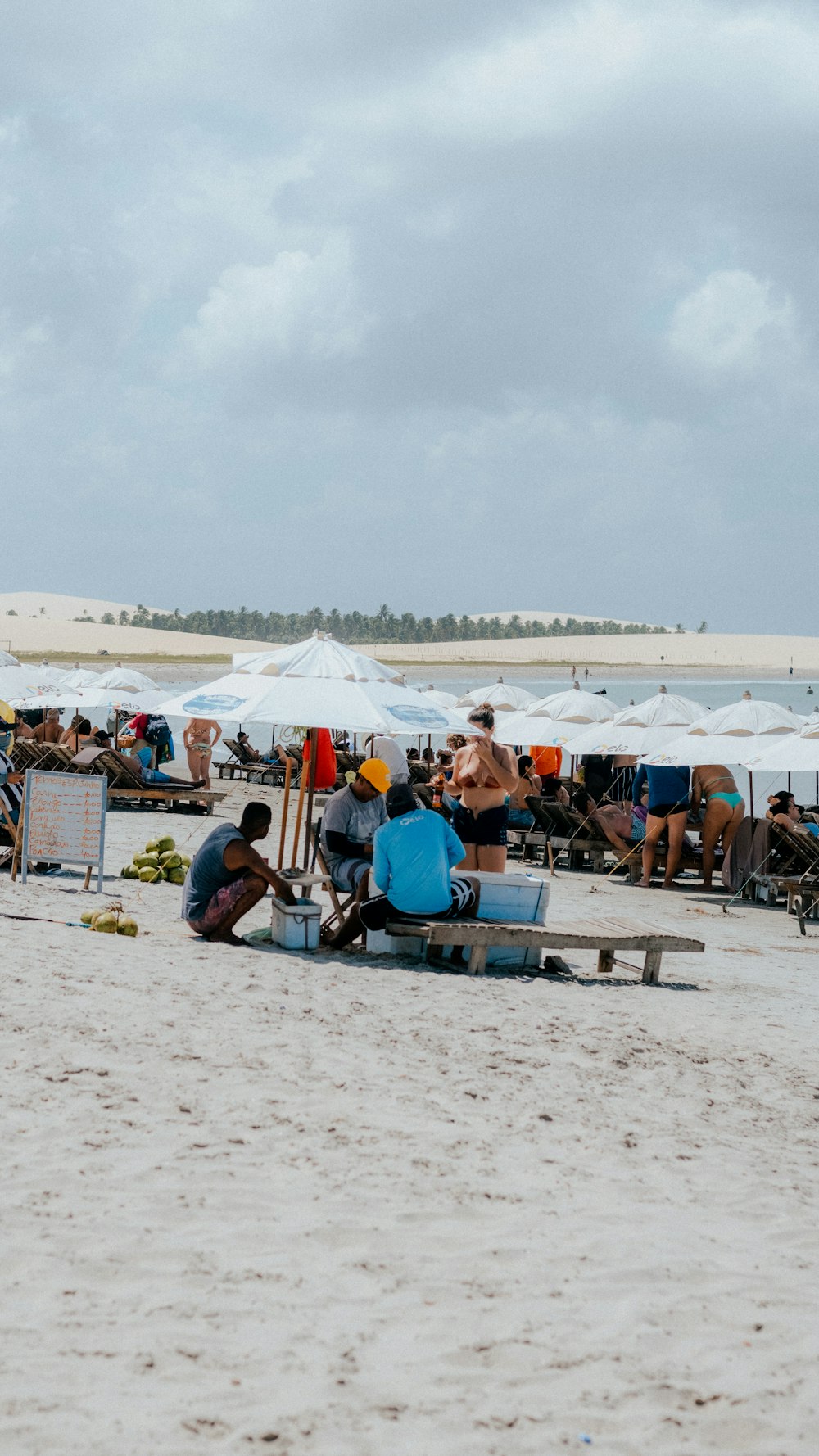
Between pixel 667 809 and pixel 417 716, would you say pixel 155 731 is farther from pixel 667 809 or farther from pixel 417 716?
pixel 417 716

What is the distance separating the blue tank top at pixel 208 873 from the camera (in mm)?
7758

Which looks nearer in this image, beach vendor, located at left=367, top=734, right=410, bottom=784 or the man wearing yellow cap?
beach vendor, located at left=367, top=734, right=410, bottom=784

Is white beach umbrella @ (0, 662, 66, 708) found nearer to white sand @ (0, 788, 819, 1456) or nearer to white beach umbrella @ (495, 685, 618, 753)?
white beach umbrella @ (495, 685, 618, 753)

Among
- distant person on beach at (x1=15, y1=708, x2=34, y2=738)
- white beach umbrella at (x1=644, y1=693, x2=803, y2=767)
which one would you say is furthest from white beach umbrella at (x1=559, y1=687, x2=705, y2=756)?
distant person on beach at (x1=15, y1=708, x2=34, y2=738)

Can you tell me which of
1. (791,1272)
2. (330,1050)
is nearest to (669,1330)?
(791,1272)

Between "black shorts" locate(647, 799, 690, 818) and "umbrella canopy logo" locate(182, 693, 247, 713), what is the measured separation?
235 inches

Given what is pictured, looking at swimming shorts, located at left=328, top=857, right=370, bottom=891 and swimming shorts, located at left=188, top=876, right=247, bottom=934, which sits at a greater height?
swimming shorts, located at left=328, top=857, right=370, bottom=891

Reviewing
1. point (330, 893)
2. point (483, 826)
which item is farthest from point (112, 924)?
point (483, 826)

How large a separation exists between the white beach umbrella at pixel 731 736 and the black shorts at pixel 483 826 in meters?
3.43

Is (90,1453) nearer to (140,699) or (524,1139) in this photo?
(524,1139)

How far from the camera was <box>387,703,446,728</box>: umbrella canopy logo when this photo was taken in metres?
8.31

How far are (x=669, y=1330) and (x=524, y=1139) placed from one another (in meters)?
1.31

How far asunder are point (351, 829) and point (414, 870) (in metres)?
1.06

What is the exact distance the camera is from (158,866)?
11.1 meters
